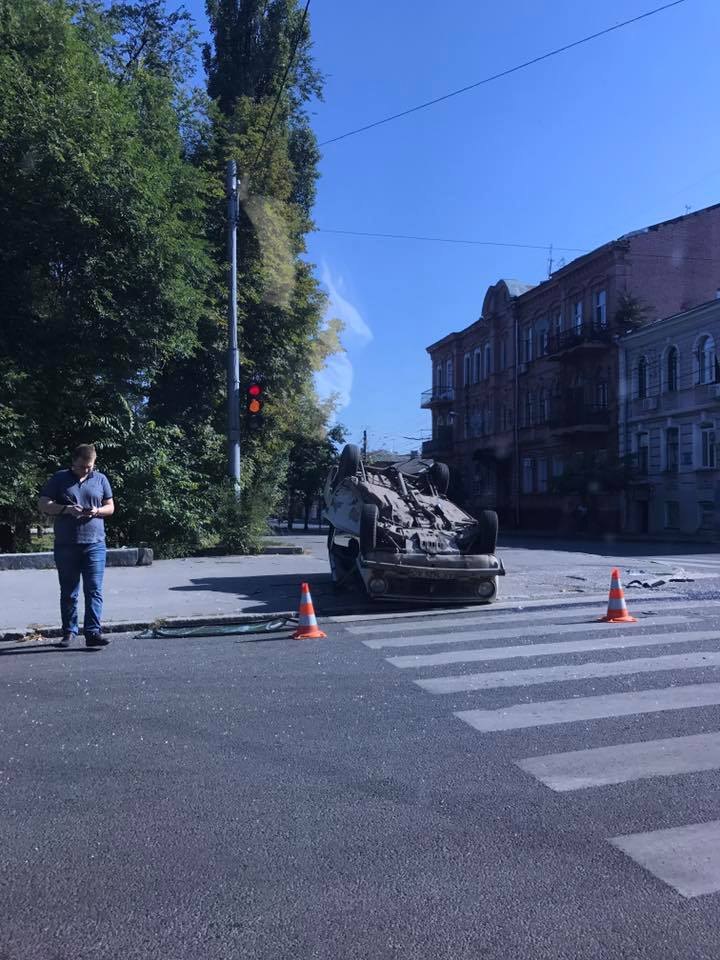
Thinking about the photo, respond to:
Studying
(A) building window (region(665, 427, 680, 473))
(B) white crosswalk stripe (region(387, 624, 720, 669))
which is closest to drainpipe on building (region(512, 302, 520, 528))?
(A) building window (region(665, 427, 680, 473))

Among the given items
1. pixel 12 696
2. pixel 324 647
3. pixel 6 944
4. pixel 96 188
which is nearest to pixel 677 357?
pixel 96 188

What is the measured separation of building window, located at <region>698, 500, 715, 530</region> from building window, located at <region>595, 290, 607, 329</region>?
10.5m

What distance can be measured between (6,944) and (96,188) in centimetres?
1566

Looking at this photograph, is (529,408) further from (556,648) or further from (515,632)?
(556,648)

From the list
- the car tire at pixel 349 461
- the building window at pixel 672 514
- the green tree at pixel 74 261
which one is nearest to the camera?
the car tire at pixel 349 461

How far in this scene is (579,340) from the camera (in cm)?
4047

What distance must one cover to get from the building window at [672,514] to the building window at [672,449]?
4.48ft

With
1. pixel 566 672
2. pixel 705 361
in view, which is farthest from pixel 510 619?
pixel 705 361

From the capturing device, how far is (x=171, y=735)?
5.18 meters

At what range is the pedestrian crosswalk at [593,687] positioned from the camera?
3715 mm

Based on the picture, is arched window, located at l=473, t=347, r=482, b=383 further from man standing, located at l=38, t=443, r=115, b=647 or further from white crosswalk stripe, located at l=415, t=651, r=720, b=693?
white crosswalk stripe, located at l=415, t=651, r=720, b=693

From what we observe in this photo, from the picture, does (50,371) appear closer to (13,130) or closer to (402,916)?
(13,130)

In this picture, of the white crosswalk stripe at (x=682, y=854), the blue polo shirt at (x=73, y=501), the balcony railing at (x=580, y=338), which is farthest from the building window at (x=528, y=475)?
the white crosswalk stripe at (x=682, y=854)

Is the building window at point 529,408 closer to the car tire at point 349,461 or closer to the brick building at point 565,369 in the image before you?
the brick building at point 565,369
